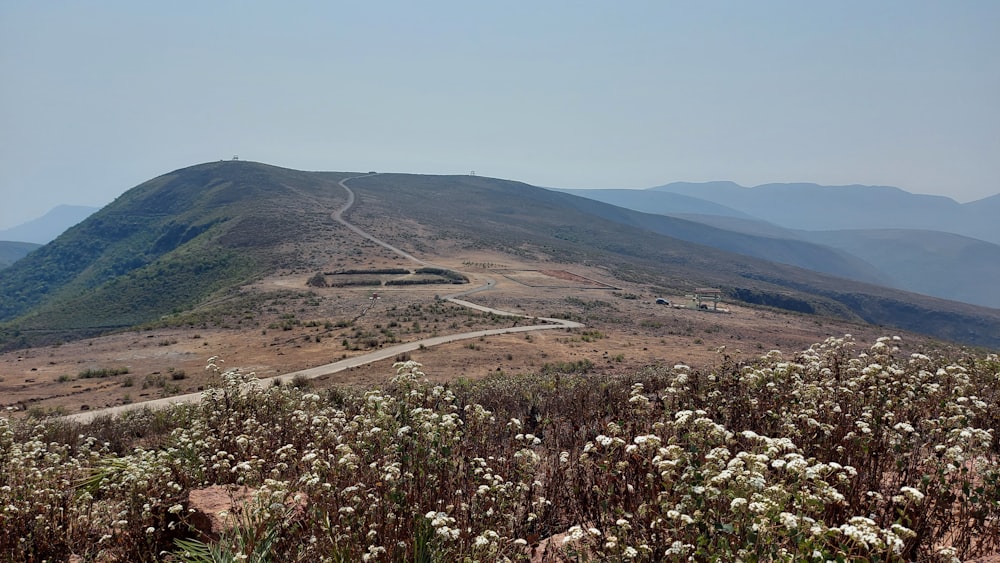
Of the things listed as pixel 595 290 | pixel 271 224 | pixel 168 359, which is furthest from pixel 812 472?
pixel 271 224

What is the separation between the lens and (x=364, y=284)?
1845 inches

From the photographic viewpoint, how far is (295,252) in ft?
196

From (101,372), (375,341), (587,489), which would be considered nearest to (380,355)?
(375,341)

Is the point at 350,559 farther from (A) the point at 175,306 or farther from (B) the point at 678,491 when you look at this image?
(A) the point at 175,306

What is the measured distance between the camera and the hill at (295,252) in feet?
178

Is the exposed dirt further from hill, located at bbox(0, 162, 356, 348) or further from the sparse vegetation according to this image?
hill, located at bbox(0, 162, 356, 348)

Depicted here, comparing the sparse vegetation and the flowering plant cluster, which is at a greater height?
the flowering plant cluster

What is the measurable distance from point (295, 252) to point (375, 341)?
3808 centimetres

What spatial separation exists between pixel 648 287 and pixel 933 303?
236 ft

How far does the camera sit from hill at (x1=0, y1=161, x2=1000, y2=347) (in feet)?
178

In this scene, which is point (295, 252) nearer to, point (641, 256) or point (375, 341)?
point (375, 341)

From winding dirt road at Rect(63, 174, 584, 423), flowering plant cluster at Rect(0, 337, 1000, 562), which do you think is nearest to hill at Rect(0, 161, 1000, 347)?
winding dirt road at Rect(63, 174, 584, 423)

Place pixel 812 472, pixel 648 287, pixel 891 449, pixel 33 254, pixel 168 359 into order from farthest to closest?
1. pixel 33 254
2. pixel 648 287
3. pixel 168 359
4. pixel 891 449
5. pixel 812 472

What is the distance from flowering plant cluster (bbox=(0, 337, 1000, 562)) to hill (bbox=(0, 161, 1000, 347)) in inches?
1777
